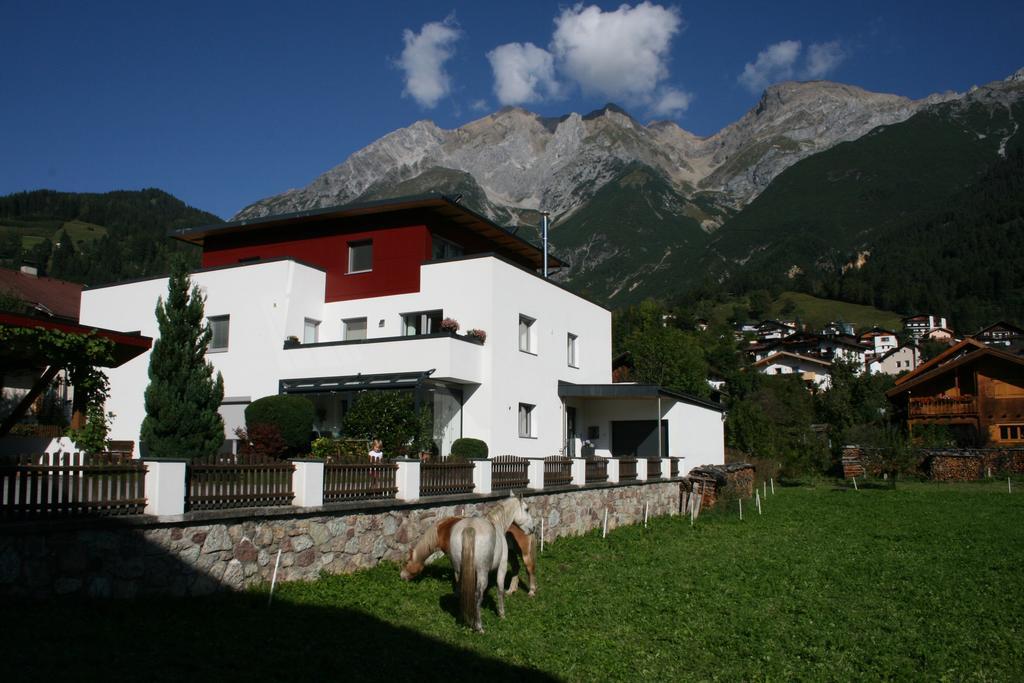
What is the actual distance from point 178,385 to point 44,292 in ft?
85.0

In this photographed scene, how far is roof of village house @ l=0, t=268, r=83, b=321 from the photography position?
3778cm

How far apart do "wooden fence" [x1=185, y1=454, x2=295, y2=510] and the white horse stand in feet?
8.59

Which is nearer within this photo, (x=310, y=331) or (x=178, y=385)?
(x=178, y=385)

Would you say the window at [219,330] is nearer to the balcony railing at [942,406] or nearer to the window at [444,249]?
the window at [444,249]

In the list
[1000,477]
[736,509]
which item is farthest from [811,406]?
[736,509]

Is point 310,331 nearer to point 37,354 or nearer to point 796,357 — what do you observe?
point 37,354

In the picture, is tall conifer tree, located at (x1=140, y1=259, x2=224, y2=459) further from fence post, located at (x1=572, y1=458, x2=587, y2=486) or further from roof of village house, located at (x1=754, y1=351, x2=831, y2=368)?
roof of village house, located at (x1=754, y1=351, x2=831, y2=368)

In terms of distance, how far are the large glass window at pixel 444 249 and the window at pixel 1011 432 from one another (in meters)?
34.0

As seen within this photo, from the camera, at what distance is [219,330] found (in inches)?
1052

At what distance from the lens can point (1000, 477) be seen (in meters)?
36.8

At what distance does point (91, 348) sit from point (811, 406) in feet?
180

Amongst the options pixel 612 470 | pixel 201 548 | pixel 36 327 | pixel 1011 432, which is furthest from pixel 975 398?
pixel 36 327

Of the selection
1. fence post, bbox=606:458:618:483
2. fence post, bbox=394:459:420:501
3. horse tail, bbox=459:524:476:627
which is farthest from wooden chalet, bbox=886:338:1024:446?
horse tail, bbox=459:524:476:627

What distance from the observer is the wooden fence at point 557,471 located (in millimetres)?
19023
